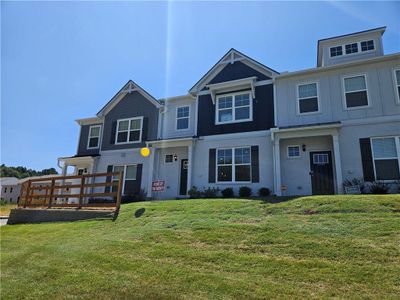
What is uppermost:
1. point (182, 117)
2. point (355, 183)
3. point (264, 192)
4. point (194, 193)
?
point (182, 117)

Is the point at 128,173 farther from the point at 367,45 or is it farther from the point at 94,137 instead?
the point at 367,45

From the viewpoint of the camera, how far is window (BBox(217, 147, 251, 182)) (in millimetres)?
14094

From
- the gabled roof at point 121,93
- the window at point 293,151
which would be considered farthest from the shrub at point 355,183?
the gabled roof at point 121,93

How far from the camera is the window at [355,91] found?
504 inches

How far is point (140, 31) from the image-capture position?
12062mm

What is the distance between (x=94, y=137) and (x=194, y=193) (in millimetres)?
9744

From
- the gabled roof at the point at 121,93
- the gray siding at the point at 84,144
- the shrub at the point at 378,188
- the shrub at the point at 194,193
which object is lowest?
the shrub at the point at 194,193

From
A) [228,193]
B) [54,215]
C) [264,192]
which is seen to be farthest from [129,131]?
[264,192]

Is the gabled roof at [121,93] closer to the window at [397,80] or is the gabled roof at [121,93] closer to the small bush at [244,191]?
the small bush at [244,191]

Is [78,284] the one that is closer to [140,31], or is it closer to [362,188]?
[140,31]

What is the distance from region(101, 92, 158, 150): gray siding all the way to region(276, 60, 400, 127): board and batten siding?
318 inches

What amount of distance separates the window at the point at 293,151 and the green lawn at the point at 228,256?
206 inches

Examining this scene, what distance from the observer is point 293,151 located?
13.6m

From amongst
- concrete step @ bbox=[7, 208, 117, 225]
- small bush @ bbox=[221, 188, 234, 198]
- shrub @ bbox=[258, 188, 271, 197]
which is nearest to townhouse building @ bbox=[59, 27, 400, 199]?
shrub @ bbox=[258, 188, 271, 197]
